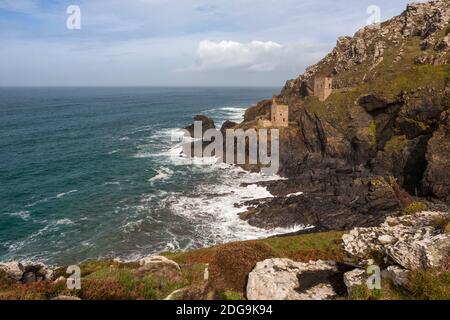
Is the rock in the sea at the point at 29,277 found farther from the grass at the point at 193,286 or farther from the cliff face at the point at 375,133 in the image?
the cliff face at the point at 375,133

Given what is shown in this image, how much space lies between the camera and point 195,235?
137 ft

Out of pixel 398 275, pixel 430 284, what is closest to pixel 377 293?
pixel 398 275

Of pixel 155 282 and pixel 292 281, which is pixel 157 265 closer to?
pixel 155 282

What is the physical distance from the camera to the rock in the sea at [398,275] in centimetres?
1310

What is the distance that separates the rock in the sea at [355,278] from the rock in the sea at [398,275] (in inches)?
41.4

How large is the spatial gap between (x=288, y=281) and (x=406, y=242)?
543 centimetres

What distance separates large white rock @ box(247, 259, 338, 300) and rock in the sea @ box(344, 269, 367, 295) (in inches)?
36.3

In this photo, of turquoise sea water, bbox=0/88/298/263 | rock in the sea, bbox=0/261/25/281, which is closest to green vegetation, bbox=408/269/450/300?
rock in the sea, bbox=0/261/25/281

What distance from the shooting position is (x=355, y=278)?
1450cm

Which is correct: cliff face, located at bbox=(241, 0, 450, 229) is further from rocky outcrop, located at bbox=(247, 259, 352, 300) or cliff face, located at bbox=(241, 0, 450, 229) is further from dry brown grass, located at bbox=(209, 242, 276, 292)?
rocky outcrop, located at bbox=(247, 259, 352, 300)

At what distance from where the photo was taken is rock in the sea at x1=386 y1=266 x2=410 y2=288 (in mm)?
13102

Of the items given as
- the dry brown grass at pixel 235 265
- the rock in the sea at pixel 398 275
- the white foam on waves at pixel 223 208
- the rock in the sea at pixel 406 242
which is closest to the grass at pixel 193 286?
the dry brown grass at pixel 235 265
